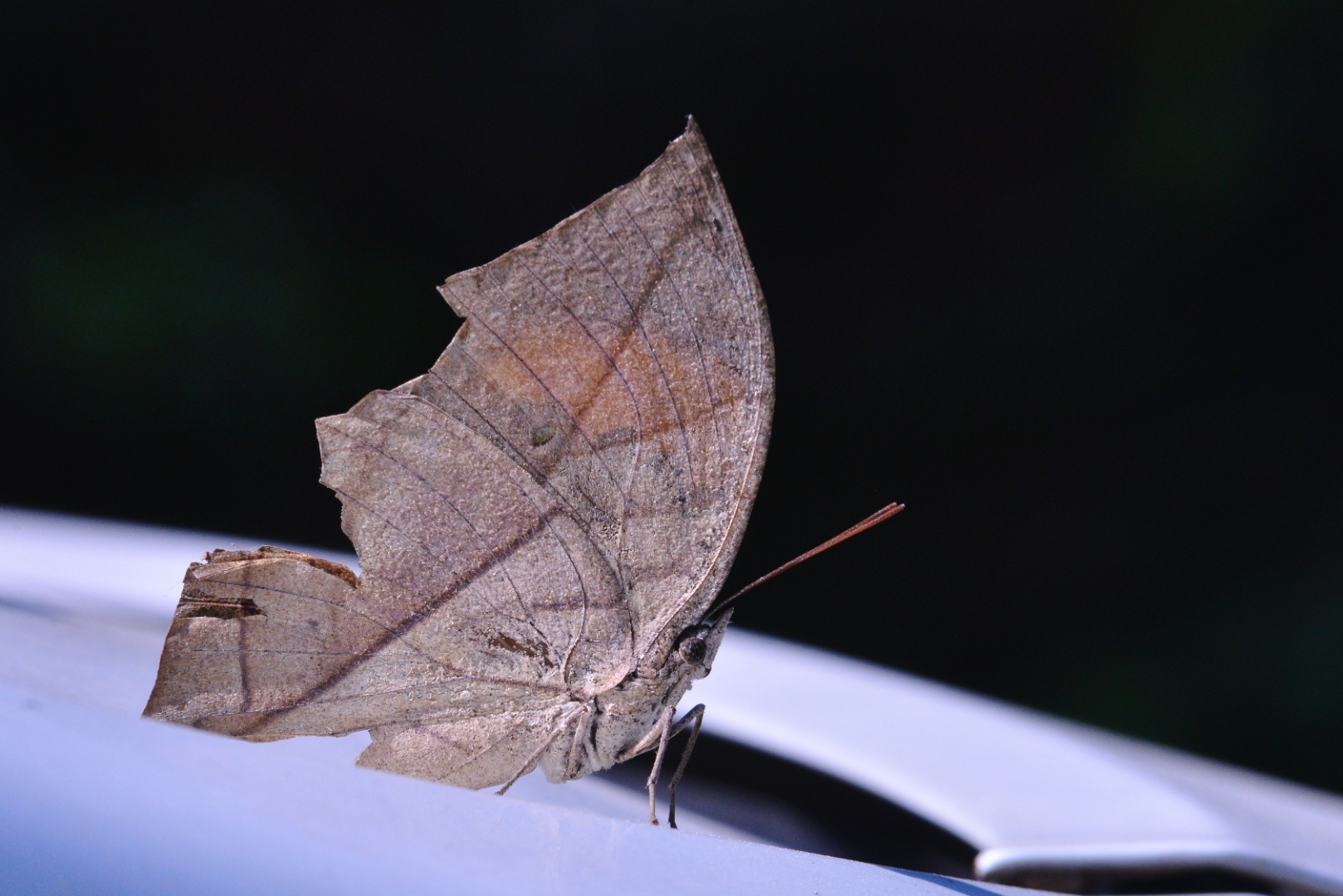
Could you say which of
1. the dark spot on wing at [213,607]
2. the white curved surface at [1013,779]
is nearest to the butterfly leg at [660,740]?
the white curved surface at [1013,779]

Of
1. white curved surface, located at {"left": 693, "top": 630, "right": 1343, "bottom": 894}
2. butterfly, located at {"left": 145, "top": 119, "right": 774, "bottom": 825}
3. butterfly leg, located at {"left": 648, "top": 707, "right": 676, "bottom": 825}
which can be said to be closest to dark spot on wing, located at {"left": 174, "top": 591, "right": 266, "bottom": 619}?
butterfly, located at {"left": 145, "top": 119, "right": 774, "bottom": 825}

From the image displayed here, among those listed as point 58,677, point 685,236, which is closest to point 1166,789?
point 685,236

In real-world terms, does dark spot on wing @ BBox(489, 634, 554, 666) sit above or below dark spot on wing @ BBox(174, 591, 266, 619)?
above

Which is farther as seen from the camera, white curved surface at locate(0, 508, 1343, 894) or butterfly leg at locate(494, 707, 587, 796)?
butterfly leg at locate(494, 707, 587, 796)

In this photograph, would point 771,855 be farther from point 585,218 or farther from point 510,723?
point 585,218

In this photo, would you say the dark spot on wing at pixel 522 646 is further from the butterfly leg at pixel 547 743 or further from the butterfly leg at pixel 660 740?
the butterfly leg at pixel 660 740

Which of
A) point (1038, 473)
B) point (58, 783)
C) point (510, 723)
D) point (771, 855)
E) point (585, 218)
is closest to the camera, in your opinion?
point (58, 783)

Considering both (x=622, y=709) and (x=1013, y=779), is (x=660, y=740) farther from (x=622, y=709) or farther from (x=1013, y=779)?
(x=1013, y=779)

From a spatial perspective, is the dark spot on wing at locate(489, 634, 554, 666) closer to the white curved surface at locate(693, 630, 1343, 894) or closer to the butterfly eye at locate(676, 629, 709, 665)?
the butterfly eye at locate(676, 629, 709, 665)

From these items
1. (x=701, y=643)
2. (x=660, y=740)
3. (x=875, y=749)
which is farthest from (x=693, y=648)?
(x=875, y=749)
